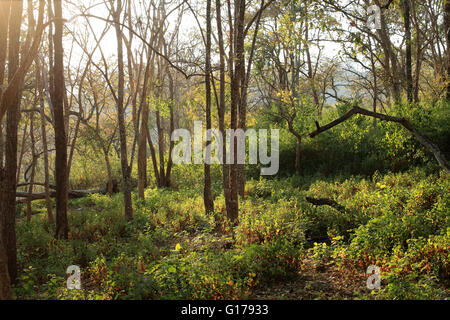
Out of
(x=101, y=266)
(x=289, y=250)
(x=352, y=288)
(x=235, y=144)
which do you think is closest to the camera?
(x=352, y=288)

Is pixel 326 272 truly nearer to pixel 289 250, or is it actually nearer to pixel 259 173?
pixel 289 250

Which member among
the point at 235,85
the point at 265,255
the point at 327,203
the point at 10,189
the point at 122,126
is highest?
the point at 235,85

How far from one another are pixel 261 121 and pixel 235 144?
8593 mm

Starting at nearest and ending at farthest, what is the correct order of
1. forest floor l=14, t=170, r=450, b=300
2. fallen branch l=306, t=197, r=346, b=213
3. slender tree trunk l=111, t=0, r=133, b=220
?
forest floor l=14, t=170, r=450, b=300, fallen branch l=306, t=197, r=346, b=213, slender tree trunk l=111, t=0, r=133, b=220

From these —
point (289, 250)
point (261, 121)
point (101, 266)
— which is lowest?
point (101, 266)

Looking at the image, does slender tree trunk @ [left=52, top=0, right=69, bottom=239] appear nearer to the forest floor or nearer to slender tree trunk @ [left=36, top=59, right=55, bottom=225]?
the forest floor

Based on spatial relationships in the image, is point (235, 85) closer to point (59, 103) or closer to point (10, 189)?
point (59, 103)

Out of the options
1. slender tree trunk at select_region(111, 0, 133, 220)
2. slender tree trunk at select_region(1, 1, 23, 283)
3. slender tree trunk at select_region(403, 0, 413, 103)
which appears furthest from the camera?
slender tree trunk at select_region(403, 0, 413, 103)

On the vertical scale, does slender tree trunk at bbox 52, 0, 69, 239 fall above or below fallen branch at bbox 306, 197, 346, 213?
above

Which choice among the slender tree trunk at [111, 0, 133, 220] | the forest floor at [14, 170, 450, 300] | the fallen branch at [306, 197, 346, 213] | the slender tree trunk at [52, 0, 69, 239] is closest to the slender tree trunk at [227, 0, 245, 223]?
the forest floor at [14, 170, 450, 300]

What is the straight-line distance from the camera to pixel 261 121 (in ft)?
59.8

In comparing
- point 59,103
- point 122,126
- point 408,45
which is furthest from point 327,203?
point 408,45
